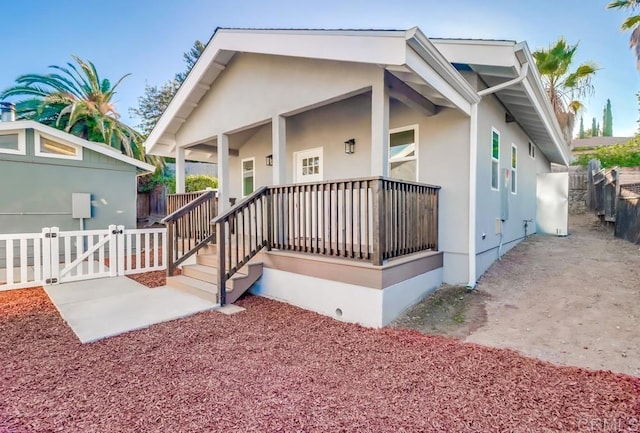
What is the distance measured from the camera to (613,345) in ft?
11.6

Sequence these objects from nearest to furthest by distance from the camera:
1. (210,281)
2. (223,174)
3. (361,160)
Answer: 1. (210,281)
2. (361,160)
3. (223,174)

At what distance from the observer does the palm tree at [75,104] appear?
1527 centimetres

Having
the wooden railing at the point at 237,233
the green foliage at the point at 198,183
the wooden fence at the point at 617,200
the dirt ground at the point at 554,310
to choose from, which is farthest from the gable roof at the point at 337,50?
the green foliage at the point at 198,183

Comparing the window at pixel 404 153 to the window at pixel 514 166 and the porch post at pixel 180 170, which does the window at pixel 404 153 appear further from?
the porch post at pixel 180 170

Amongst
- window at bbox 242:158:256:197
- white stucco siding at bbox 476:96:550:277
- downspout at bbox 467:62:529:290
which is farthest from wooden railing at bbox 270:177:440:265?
window at bbox 242:158:256:197

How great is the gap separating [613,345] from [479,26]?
361 inches

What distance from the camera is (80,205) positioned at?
935cm

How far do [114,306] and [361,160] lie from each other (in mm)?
4881

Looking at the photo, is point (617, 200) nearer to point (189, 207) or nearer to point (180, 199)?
point (189, 207)

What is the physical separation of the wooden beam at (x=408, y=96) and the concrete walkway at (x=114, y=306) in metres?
4.04

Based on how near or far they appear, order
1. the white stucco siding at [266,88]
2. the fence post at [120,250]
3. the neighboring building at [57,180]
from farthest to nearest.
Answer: the neighboring building at [57,180] → the fence post at [120,250] → the white stucco siding at [266,88]

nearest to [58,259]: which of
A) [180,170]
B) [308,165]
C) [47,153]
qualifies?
[180,170]

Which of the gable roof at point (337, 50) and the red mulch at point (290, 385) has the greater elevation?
the gable roof at point (337, 50)

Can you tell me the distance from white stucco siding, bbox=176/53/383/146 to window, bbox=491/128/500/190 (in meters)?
3.47
